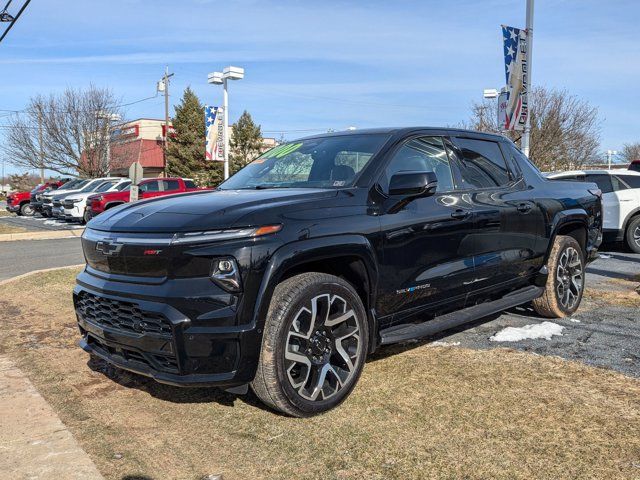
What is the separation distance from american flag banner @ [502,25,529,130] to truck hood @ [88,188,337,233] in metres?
8.51

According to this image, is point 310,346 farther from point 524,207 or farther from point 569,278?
point 569,278

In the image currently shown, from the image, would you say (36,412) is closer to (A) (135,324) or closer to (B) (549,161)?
(A) (135,324)

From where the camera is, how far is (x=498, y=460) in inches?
111

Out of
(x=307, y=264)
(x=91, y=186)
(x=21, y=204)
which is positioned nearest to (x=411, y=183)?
(x=307, y=264)

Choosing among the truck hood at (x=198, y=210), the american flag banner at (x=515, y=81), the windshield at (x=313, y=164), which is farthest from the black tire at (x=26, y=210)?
the truck hood at (x=198, y=210)

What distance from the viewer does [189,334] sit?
2936 millimetres

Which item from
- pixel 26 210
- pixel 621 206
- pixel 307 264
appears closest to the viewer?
pixel 307 264

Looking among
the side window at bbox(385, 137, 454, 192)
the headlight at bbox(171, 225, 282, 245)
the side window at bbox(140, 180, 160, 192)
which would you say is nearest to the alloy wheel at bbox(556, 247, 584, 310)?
the side window at bbox(385, 137, 454, 192)

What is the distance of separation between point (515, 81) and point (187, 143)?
3499 cm

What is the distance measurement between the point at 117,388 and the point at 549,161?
2906 cm

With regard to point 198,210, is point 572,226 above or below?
below

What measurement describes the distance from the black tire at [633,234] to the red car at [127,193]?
46.6 ft

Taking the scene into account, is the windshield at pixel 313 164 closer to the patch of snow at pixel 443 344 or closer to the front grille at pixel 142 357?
the front grille at pixel 142 357

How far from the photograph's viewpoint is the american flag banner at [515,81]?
1102 cm
